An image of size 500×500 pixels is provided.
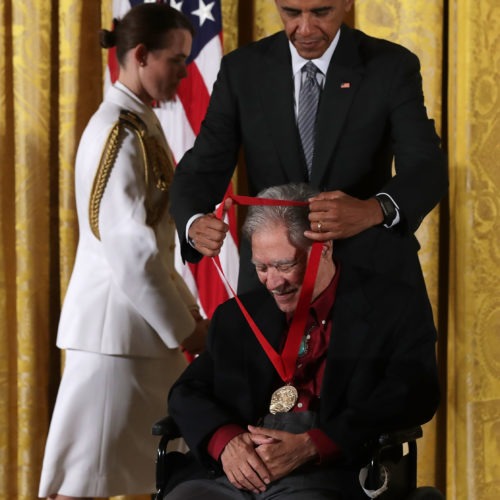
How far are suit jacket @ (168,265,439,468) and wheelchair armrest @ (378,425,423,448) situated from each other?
2 cm

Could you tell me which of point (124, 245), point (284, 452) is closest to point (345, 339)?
point (284, 452)

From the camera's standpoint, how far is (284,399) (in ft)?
7.95

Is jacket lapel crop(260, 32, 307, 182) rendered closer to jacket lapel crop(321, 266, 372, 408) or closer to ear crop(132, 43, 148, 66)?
jacket lapel crop(321, 266, 372, 408)

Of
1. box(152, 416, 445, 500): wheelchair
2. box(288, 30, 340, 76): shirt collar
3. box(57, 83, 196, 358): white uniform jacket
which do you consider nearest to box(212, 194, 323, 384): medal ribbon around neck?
box(152, 416, 445, 500): wheelchair

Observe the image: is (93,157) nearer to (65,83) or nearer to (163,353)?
(163,353)

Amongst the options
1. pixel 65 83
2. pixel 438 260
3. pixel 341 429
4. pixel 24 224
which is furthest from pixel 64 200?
pixel 341 429

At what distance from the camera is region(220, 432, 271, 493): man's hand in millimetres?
2301

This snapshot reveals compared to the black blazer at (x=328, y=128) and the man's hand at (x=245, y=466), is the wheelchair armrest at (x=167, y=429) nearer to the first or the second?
the man's hand at (x=245, y=466)

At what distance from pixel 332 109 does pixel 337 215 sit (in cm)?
40

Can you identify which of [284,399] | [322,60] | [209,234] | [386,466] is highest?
[322,60]

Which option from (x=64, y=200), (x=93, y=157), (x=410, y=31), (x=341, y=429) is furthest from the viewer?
(x=64, y=200)

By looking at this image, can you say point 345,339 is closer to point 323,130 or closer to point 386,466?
point 386,466

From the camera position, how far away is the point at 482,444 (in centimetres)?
365

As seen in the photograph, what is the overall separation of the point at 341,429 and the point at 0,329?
7.53 ft
